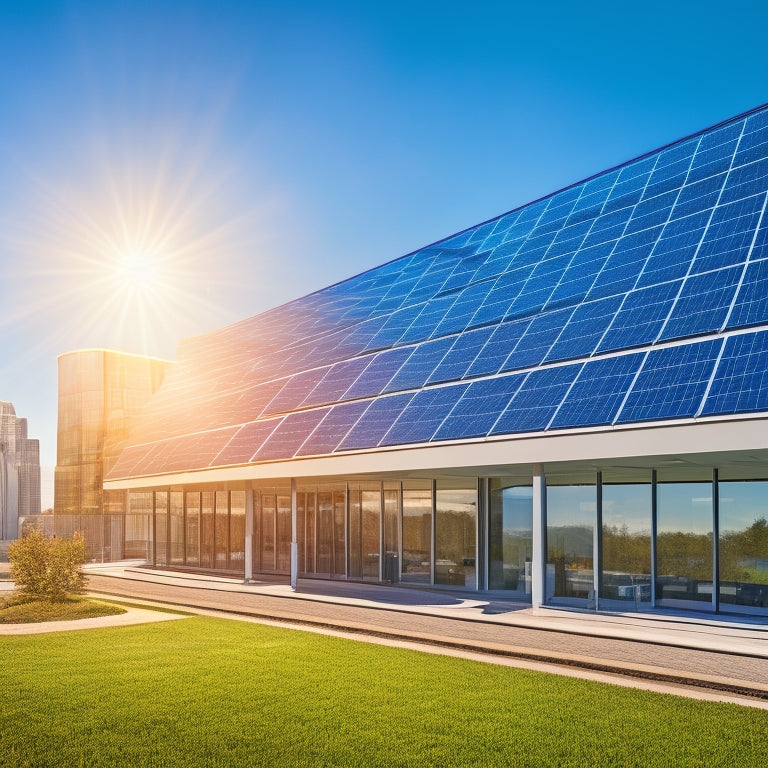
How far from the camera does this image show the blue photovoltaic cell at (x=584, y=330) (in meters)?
21.5

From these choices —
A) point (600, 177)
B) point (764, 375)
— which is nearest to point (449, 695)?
point (764, 375)

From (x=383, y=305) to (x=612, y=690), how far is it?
2503 centimetres

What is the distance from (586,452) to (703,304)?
4.78 m

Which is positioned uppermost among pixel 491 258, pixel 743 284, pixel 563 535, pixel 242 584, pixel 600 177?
pixel 600 177

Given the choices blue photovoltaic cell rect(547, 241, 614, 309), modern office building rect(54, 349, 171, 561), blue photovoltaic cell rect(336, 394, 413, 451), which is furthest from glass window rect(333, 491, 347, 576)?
modern office building rect(54, 349, 171, 561)

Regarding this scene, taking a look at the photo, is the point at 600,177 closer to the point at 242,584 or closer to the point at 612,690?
the point at 242,584

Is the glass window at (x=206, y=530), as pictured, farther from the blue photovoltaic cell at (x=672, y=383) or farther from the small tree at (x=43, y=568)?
the blue photovoltaic cell at (x=672, y=383)

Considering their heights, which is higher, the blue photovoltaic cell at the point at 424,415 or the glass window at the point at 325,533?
the blue photovoltaic cell at the point at 424,415

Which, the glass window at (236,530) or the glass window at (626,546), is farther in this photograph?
the glass window at (236,530)

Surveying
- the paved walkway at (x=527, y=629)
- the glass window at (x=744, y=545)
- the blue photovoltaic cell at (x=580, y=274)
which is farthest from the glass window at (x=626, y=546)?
the blue photovoltaic cell at (x=580, y=274)

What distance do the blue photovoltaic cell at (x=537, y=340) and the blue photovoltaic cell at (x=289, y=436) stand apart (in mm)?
7740

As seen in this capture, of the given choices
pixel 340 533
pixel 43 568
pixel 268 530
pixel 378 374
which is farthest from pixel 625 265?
pixel 268 530

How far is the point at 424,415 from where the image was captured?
23.7 meters

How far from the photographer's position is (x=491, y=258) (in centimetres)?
3306
